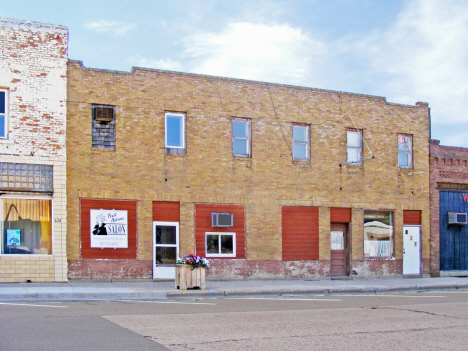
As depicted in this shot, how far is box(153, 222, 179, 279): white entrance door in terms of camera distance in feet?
→ 69.6

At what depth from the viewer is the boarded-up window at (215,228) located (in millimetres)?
21906

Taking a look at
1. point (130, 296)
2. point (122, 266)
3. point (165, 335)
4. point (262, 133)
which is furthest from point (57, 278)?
point (165, 335)

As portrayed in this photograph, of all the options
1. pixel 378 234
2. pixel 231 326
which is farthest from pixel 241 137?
pixel 231 326

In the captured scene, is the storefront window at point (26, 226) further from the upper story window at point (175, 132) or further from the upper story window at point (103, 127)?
the upper story window at point (175, 132)

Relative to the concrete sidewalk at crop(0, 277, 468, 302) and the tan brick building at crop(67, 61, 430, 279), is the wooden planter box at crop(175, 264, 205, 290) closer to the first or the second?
the concrete sidewalk at crop(0, 277, 468, 302)

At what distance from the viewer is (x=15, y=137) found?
63.2 feet

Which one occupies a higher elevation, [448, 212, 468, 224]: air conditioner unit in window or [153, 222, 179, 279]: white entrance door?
[448, 212, 468, 224]: air conditioner unit in window

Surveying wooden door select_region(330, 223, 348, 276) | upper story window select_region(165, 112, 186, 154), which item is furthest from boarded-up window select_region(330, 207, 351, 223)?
upper story window select_region(165, 112, 186, 154)

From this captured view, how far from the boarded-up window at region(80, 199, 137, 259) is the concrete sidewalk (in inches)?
35.7

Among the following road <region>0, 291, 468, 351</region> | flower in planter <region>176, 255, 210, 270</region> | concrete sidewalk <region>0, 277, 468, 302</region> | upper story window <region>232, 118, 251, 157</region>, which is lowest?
concrete sidewalk <region>0, 277, 468, 302</region>

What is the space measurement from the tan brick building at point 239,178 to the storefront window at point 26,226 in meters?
0.80

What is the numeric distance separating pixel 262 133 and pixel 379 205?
A: 603cm

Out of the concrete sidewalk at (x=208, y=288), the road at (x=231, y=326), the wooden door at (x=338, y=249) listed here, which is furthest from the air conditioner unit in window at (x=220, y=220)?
the road at (x=231, y=326)

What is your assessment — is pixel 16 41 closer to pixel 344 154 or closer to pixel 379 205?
pixel 344 154
